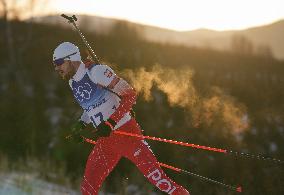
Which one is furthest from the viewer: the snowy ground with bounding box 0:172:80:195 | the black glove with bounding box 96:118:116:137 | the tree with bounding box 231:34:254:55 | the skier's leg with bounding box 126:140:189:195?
the tree with bounding box 231:34:254:55

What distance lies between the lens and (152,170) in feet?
16.9

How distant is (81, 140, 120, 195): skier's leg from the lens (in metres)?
5.31

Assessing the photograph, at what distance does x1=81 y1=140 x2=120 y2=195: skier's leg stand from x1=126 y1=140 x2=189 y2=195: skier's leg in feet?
0.80

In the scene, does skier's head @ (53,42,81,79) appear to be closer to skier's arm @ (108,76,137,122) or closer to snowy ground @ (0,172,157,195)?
skier's arm @ (108,76,137,122)

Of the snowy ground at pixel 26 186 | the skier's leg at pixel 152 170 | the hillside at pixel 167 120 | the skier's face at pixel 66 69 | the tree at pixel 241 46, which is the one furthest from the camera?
the tree at pixel 241 46

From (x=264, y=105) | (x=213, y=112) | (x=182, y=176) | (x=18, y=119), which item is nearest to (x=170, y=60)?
(x=264, y=105)

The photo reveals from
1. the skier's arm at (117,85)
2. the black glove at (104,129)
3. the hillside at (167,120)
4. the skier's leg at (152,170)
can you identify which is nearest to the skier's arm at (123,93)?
the skier's arm at (117,85)

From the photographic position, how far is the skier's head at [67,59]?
206 inches

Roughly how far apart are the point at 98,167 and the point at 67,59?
1133mm

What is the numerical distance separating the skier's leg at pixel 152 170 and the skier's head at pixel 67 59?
0.98 metres

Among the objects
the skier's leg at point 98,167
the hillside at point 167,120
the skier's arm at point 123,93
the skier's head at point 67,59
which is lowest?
the hillside at point 167,120

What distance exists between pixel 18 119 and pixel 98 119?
1217cm

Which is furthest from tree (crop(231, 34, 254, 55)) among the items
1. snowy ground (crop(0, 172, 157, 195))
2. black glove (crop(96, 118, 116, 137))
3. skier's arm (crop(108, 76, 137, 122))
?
black glove (crop(96, 118, 116, 137))

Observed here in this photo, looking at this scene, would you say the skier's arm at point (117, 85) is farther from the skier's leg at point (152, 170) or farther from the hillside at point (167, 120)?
the hillside at point (167, 120)
